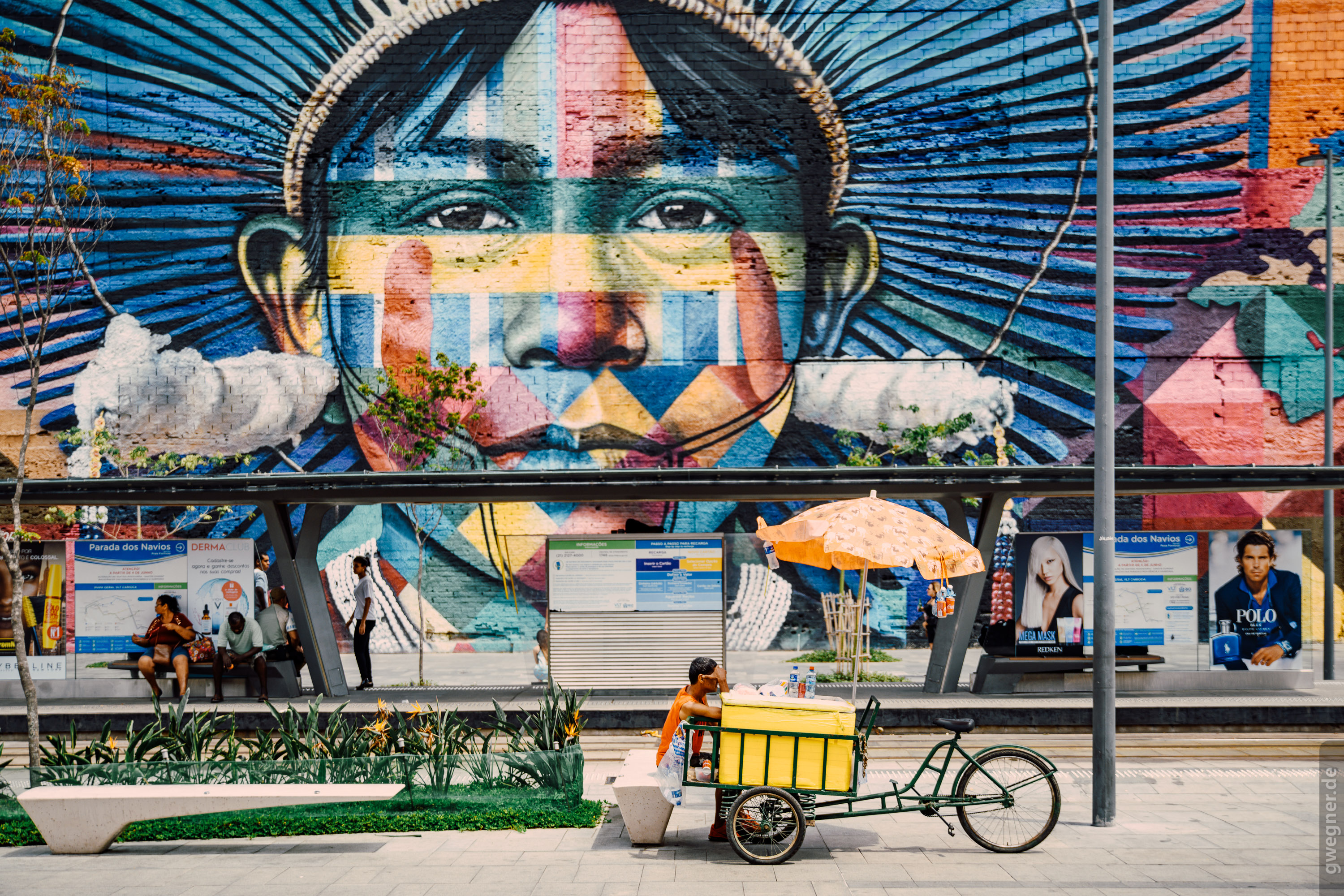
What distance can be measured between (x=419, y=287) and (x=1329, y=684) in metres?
18.4

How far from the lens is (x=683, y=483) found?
14.4 m

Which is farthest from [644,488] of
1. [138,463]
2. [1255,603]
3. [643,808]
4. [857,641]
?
[138,463]

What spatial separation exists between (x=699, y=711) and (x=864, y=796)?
1.40m

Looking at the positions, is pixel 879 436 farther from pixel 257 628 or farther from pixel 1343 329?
pixel 257 628

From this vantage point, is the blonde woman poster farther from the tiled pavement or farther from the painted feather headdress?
the painted feather headdress

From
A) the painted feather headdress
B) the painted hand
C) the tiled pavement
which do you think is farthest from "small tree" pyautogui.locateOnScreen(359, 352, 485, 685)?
the painted hand

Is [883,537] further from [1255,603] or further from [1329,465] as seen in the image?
[1329,465]

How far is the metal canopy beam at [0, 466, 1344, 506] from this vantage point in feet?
46.6

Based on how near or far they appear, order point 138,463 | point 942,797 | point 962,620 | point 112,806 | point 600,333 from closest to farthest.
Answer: point 942,797
point 112,806
point 962,620
point 138,463
point 600,333

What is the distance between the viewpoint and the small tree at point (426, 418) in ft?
74.1

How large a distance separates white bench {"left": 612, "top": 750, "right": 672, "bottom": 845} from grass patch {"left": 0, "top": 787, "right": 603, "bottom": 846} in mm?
850

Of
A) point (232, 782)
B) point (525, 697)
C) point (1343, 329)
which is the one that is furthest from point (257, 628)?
point (1343, 329)

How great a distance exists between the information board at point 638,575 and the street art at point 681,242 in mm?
8970

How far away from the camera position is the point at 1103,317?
9.91 meters
